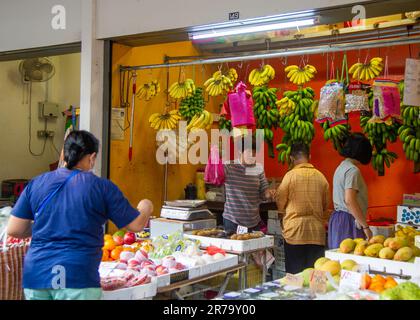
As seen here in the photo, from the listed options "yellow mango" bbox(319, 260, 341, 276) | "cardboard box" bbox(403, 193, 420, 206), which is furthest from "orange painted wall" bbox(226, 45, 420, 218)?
"yellow mango" bbox(319, 260, 341, 276)

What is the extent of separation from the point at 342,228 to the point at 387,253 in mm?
1197

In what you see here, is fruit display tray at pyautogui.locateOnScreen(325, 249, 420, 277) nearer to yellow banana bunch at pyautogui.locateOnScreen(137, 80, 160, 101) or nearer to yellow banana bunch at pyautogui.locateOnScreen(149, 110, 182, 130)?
yellow banana bunch at pyautogui.locateOnScreen(149, 110, 182, 130)

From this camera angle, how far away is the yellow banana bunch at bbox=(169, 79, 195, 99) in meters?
5.98

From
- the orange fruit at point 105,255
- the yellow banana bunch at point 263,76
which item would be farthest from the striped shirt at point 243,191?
the orange fruit at point 105,255

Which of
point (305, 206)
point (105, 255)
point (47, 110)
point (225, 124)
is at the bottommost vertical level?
point (105, 255)

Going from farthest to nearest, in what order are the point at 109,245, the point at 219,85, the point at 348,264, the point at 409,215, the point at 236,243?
the point at 219,85
the point at 409,215
the point at 236,243
the point at 109,245
the point at 348,264

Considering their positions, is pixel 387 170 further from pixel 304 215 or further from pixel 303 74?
pixel 304 215

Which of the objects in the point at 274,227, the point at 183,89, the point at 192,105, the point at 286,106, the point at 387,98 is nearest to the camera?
the point at 387,98

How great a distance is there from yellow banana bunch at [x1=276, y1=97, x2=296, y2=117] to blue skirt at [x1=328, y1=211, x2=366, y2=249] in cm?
112

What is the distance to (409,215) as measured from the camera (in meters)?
5.11

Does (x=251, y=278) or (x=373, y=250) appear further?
(x=251, y=278)

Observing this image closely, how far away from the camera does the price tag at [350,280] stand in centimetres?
298

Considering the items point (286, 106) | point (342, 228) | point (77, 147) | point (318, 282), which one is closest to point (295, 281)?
point (318, 282)
